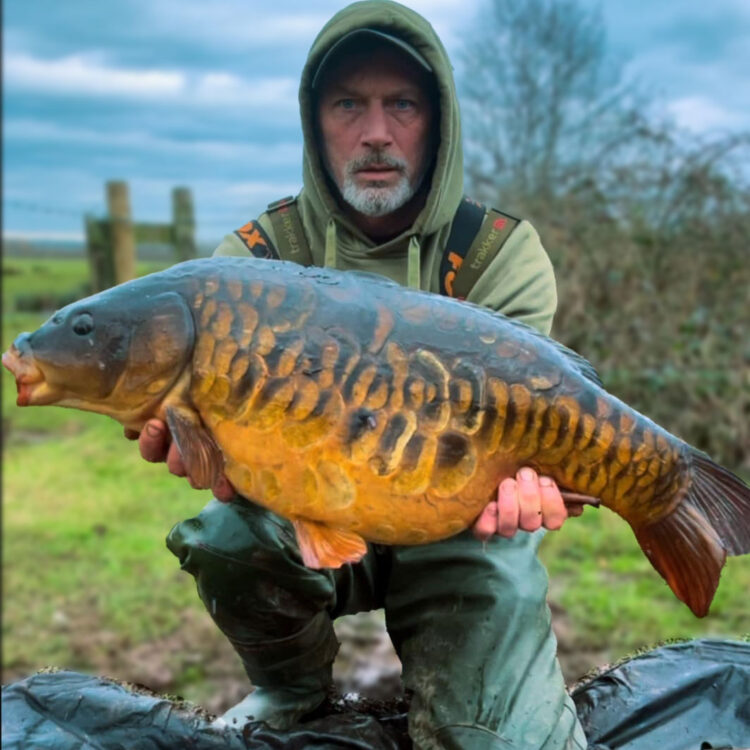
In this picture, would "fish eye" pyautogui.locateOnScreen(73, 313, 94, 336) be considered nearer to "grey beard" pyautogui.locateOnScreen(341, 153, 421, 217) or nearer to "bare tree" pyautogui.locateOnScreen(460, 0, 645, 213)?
"grey beard" pyautogui.locateOnScreen(341, 153, 421, 217)

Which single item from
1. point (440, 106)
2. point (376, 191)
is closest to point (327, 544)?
point (376, 191)

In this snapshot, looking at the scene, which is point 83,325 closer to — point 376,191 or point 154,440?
point 154,440

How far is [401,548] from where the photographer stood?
4.79ft

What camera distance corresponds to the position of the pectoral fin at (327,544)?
1.14 meters

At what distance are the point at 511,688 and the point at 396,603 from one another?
9.1 inches

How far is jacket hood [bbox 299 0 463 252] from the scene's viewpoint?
1580 mm

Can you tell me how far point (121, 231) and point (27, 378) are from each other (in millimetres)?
3245

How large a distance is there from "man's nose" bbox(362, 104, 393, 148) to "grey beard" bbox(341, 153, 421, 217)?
0.07 feet

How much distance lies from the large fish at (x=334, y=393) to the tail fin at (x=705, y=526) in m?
0.09

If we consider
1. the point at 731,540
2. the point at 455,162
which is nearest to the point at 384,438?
the point at 731,540

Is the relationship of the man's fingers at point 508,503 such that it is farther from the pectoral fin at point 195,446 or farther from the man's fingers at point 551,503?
the pectoral fin at point 195,446

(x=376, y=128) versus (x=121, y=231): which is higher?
(x=376, y=128)

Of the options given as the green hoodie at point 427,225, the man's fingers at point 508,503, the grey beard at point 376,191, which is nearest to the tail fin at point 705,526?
the man's fingers at point 508,503

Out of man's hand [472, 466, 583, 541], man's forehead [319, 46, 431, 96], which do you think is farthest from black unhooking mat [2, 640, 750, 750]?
man's forehead [319, 46, 431, 96]
